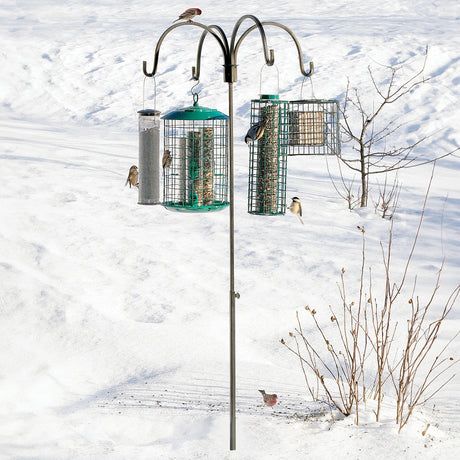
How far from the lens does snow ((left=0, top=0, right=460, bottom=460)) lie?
4.52 metres

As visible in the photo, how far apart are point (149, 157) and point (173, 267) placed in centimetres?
297

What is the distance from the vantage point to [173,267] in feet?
25.2

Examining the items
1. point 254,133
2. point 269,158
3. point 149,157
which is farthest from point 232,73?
point 269,158

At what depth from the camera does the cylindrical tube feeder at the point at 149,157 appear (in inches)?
187

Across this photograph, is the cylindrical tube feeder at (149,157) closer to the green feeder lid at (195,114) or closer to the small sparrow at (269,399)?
the green feeder lid at (195,114)

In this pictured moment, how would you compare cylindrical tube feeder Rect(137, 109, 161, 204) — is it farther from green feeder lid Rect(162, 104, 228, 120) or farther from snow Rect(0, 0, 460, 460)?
snow Rect(0, 0, 460, 460)

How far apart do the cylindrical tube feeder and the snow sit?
1322mm

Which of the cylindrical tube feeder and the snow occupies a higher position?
the cylindrical tube feeder

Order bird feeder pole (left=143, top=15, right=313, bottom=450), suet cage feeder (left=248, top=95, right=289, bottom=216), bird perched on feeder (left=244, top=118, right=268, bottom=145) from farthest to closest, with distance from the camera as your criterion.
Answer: suet cage feeder (left=248, top=95, right=289, bottom=216)
bird perched on feeder (left=244, top=118, right=268, bottom=145)
bird feeder pole (left=143, top=15, right=313, bottom=450)

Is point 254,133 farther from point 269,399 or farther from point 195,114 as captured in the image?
point 269,399

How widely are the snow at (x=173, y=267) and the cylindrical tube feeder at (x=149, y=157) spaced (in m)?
1.32

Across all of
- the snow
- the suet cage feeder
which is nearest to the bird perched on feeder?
the suet cage feeder

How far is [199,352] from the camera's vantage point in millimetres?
Answer: 5672

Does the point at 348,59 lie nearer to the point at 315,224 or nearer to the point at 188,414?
the point at 315,224
